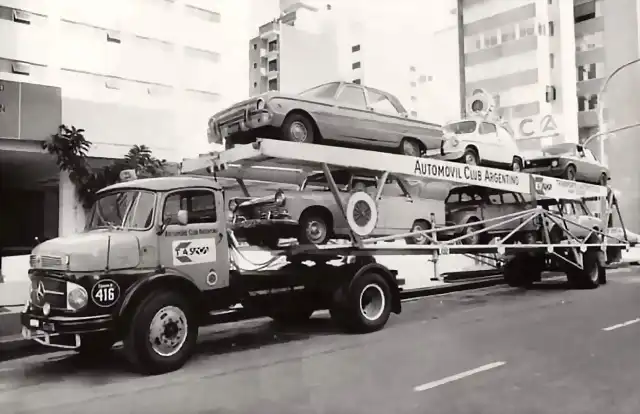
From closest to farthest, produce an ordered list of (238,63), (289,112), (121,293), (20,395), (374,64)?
(20,395), (121,293), (289,112), (238,63), (374,64)

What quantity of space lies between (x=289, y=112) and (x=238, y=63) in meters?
9.41

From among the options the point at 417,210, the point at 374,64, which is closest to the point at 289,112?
the point at 417,210

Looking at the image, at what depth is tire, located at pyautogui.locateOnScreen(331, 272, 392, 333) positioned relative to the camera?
25.8 ft

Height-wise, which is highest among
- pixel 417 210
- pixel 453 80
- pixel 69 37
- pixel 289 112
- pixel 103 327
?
pixel 453 80

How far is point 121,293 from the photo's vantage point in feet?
19.6

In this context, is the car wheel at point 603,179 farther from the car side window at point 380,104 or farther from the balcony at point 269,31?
the balcony at point 269,31

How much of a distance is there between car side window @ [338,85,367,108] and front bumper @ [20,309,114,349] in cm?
423

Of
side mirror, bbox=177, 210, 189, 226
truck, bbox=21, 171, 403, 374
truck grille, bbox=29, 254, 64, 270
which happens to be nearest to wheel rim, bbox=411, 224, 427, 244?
truck, bbox=21, 171, 403, 374

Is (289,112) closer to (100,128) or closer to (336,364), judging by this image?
(336,364)

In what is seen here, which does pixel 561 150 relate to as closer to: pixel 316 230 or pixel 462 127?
pixel 462 127

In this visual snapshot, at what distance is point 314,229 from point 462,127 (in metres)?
4.81

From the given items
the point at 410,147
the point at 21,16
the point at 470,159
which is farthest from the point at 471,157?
the point at 21,16

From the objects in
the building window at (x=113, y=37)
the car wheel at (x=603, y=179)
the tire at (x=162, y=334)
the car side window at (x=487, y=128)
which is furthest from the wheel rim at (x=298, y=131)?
the car wheel at (x=603, y=179)

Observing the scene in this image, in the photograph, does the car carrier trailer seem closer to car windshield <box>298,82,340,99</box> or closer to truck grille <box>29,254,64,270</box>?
truck grille <box>29,254,64,270</box>
